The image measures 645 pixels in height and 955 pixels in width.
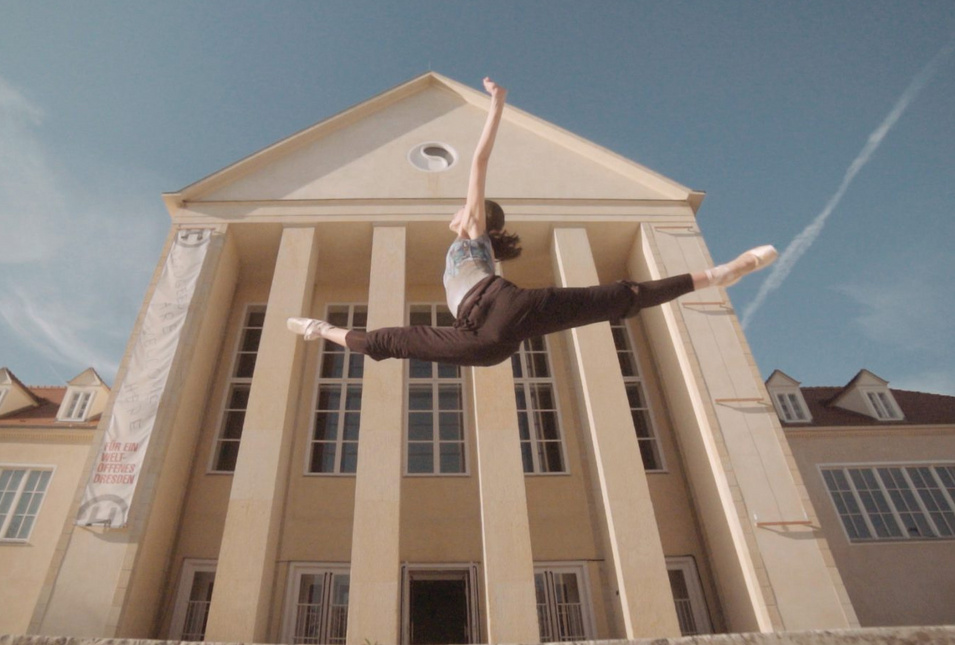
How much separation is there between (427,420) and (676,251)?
6374 mm

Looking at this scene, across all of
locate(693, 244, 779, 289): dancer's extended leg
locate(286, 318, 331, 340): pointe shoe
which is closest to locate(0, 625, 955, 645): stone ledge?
locate(693, 244, 779, 289): dancer's extended leg

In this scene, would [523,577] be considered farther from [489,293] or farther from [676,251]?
[676,251]

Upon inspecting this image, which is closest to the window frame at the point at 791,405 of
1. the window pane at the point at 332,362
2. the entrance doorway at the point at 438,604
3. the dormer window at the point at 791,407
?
the dormer window at the point at 791,407

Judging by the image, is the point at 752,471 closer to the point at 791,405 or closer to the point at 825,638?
the point at 825,638

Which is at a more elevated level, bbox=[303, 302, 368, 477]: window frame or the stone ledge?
bbox=[303, 302, 368, 477]: window frame

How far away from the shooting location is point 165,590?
9.60m

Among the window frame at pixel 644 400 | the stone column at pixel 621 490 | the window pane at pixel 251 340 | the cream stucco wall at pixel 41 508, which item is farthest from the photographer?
the window pane at pixel 251 340

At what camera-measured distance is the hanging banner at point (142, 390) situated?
342 inches

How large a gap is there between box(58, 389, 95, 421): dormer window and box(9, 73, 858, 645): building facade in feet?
26.3

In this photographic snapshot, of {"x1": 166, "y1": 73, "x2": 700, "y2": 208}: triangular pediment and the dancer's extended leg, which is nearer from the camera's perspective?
the dancer's extended leg

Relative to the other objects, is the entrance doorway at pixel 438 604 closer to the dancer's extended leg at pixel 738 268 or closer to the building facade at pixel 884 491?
the dancer's extended leg at pixel 738 268

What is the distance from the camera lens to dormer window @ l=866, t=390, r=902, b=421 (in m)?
17.7

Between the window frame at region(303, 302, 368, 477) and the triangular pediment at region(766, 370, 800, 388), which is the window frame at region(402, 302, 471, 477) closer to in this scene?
the window frame at region(303, 302, 368, 477)

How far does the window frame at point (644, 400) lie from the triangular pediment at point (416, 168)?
10.3 ft
